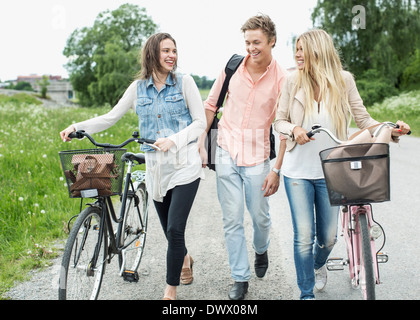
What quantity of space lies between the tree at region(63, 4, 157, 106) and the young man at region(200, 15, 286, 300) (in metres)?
52.0

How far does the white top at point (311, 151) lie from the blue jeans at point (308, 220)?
0.06 m

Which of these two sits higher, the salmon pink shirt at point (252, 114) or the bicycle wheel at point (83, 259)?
the salmon pink shirt at point (252, 114)

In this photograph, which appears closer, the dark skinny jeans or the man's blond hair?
the dark skinny jeans

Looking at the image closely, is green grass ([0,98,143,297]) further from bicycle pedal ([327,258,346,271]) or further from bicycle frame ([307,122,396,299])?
bicycle frame ([307,122,396,299])

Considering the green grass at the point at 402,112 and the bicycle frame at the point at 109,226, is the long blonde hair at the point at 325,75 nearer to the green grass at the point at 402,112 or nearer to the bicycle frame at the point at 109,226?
the bicycle frame at the point at 109,226

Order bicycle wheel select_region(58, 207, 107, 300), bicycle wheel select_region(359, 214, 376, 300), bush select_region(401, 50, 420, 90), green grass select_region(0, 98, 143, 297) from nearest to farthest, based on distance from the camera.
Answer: bicycle wheel select_region(359, 214, 376, 300), bicycle wheel select_region(58, 207, 107, 300), green grass select_region(0, 98, 143, 297), bush select_region(401, 50, 420, 90)

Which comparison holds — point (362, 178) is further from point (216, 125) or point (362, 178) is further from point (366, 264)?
point (216, 125)

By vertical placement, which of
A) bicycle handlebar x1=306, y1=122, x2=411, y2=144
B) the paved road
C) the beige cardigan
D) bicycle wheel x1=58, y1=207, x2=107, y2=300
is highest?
the beige cardigan

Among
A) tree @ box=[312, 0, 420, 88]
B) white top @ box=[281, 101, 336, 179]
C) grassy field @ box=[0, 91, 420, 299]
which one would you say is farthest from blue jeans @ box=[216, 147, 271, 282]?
tree @ box=[312, 0, 420, 88]

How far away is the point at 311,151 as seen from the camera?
127 inches

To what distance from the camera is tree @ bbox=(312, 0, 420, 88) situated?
1297 inches

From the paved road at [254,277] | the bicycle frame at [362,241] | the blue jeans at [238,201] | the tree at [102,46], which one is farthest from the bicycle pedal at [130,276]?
the tree at [102,46]

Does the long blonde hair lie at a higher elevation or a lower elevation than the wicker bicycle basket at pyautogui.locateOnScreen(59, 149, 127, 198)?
higher

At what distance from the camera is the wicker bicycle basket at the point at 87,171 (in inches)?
121
